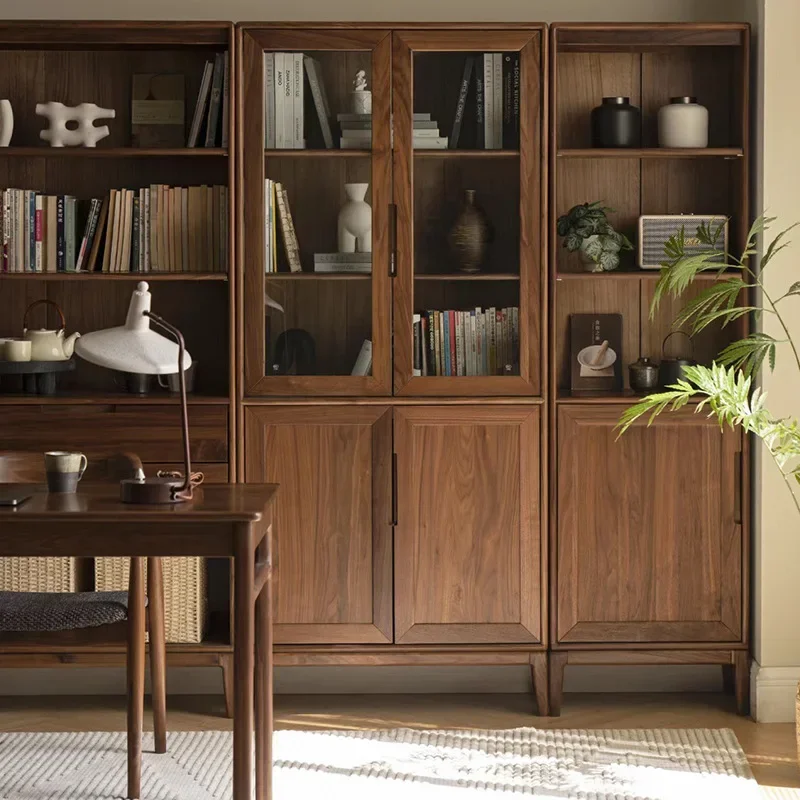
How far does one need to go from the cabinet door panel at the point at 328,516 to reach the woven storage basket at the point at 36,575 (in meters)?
0.63

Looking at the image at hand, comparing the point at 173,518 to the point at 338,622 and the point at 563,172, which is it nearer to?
the point at 338,622

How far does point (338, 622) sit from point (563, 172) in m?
1.64

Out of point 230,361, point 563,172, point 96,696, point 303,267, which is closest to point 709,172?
point 563,172

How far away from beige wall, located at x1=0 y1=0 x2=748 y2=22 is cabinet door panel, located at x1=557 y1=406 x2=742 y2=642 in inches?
53.1

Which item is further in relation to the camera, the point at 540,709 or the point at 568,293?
the point at 568,293

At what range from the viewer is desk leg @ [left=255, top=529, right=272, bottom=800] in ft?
8.70

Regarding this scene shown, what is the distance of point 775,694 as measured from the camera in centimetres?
351

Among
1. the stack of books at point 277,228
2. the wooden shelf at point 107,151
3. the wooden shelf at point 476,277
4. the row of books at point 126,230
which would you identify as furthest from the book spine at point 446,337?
the wooden shelf at point 107,151

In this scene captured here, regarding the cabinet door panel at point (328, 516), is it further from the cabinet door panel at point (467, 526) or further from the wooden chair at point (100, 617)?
the wooden chair at point (100, 617)

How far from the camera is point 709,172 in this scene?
378 cm

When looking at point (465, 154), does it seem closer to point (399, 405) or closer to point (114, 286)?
point (399, 405)

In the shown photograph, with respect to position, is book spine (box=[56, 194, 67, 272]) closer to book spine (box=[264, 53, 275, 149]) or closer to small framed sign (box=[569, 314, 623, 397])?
book spine (box=[264, 53, 275, 149])

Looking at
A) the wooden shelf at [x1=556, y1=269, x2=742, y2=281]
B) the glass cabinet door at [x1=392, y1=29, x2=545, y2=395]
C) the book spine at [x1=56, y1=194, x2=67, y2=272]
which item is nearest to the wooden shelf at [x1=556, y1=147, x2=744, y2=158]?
the glass cabinet door at [x1=392, y1=29, x2=545, y2=395]

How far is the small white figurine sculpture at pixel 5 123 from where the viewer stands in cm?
355
